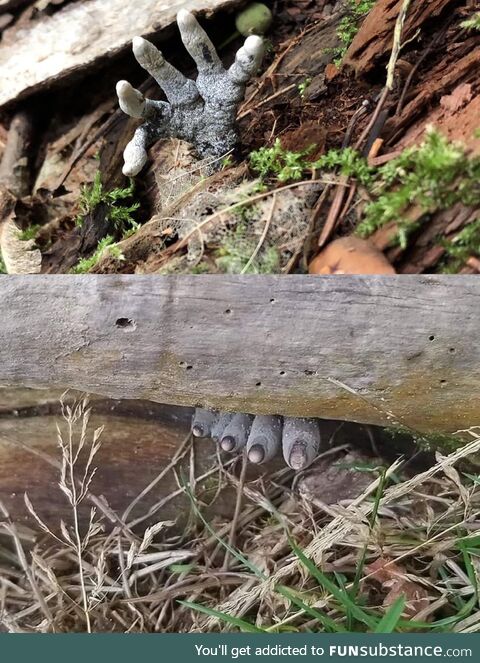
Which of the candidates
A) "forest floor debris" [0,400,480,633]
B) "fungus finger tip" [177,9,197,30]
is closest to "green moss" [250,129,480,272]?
"fungus finger tip" [177,9,197,30]

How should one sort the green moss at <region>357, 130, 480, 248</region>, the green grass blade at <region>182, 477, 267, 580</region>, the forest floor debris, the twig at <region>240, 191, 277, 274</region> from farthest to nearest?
the green grass blade at <region>182, 477, 267, 580</region> → the forest floor debris → the twig at <region>240, 191, 277, 274</region> → the green moss at <region>357, 130, 480, 248</region>

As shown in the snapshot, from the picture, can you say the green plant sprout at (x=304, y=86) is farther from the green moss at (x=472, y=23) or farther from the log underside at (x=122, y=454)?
the log underside at (x=122, y=454)

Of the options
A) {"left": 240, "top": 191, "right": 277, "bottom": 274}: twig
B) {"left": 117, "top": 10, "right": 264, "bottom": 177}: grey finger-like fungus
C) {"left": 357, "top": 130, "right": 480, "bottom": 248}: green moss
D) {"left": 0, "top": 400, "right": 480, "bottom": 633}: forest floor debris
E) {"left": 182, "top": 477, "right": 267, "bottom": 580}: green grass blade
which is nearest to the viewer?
{"left": 357, "top": 130, "right": 480, "bottom": 248}: green moss

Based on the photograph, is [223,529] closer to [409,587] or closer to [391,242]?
[409,587]

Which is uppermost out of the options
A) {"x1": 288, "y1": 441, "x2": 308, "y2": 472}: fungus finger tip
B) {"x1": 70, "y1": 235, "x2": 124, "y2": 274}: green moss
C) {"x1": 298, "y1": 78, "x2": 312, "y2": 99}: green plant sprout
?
{"x1": 298, "y1": 78, "x2": 312, "y2": 99}: green plant sprout

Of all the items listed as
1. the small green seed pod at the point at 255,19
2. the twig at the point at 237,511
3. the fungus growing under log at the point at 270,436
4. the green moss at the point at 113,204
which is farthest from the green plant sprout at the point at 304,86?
the twig at the point at 237,511

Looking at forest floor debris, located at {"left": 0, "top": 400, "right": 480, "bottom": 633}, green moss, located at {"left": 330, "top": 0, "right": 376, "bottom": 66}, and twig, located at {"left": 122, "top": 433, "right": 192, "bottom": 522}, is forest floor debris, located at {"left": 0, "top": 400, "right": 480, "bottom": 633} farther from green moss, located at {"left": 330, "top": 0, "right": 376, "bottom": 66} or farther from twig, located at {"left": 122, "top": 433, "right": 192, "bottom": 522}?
green moss, located at {"left": 330, "top": 0, "right": 376, "bottom": 66}

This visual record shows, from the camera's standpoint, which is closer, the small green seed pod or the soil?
the soil
